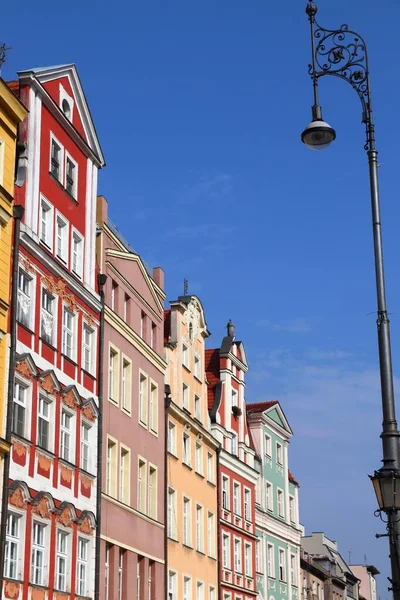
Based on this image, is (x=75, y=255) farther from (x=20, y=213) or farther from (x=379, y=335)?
(x=379, y=335)

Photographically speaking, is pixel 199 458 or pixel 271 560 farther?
pixel 271 560

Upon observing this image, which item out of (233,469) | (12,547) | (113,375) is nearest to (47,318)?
(113,375)

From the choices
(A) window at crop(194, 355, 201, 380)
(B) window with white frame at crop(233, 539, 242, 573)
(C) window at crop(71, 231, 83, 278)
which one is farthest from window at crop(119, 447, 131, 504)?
(B) window with white frame at crop(233, 539, 242, 573)

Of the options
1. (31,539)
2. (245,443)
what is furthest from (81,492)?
(245,443)

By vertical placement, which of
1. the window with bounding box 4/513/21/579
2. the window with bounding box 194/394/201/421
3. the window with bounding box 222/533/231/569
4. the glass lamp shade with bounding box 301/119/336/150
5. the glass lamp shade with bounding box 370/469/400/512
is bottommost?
the glass lamp shade with bounding box 370/469/400/512

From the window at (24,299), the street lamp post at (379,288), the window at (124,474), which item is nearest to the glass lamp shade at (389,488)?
the street lamp post at (379,288)

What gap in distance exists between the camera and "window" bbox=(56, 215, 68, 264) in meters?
35.1

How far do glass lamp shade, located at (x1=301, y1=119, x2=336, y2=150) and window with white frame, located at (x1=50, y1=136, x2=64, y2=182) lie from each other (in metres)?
17.7

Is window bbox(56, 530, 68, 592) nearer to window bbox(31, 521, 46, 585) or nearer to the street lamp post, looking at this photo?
window bbox(31, 521, 46, 585)

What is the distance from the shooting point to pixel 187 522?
156 ft

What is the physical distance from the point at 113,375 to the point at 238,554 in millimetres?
19041

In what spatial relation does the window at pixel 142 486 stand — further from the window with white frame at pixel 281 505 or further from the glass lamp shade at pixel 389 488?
the glass lamp shade at pixel 389 488

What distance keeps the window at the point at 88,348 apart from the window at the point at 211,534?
54.2 feet

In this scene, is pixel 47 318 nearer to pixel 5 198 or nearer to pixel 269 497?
pixel 5 198
